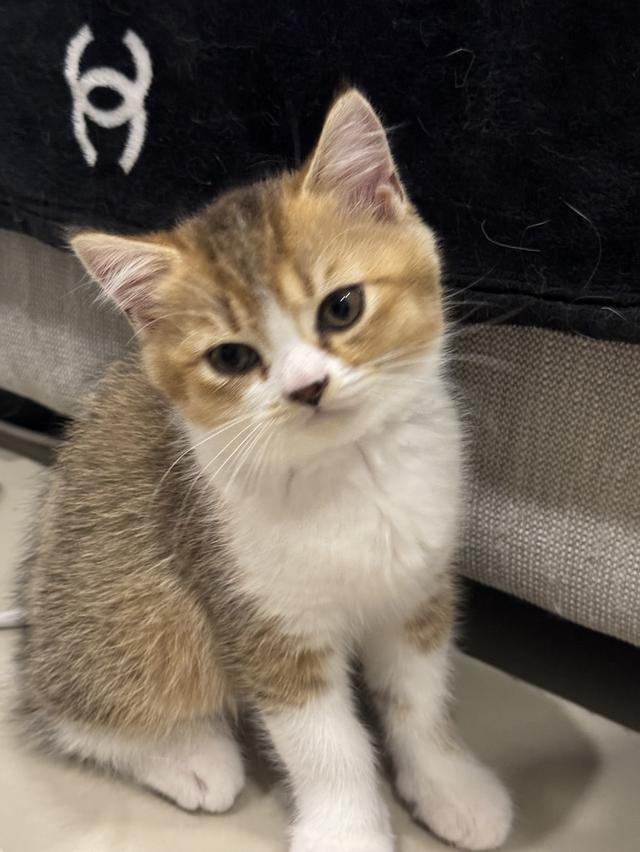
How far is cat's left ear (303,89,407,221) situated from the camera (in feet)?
2.54

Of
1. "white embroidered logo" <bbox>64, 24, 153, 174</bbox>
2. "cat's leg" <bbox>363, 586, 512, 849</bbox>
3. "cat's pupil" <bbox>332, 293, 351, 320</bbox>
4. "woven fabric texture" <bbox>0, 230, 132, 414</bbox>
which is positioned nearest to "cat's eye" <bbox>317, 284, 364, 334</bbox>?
"cat's pupil" <bbox>332, 293, 351, 320</bbox>

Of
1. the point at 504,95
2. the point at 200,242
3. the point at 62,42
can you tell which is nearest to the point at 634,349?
the point at 504,95

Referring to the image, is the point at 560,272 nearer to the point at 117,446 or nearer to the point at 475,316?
the point at 475,316

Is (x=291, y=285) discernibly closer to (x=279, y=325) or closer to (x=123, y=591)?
(x=279, y=325)

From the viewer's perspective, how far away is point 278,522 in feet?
2.73

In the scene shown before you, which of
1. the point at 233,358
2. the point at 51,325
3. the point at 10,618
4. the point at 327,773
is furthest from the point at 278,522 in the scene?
the point at 51,325

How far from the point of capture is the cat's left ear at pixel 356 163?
773 mm

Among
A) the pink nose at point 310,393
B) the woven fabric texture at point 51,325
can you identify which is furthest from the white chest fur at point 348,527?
the woven fabric texture at point 51,325

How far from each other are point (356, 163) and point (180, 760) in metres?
0.70

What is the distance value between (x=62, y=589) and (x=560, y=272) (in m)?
0.69

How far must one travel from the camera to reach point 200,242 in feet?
2.72

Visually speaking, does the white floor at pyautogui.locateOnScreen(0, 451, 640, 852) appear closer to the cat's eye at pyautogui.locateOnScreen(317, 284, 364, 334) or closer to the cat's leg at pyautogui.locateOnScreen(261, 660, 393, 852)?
the cat's leg at pyautogui.locateOnScreen(261, 660, 393, 852)

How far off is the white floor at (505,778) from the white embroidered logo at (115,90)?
0.78 meters

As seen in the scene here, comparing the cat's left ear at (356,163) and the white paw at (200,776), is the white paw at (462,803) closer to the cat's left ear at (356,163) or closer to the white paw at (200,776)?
the white paw at (200,776)
